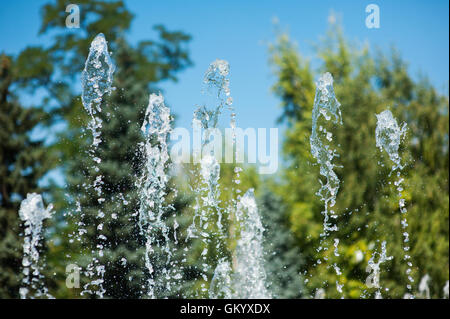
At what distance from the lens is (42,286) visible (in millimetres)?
10922

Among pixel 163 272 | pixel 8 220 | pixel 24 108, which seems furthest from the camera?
pixel 24 108

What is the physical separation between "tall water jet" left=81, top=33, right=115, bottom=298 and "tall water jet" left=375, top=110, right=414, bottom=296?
4.91 metres

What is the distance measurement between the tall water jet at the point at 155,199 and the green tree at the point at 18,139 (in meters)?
5.08

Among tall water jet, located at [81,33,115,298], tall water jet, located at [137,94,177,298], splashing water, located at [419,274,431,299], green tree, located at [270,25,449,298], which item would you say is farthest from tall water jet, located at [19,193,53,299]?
splashing water, located at [419,274,431,299]

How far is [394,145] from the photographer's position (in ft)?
27.6

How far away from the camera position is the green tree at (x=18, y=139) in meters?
12.9

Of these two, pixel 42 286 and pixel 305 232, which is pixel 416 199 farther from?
pixel 42 286

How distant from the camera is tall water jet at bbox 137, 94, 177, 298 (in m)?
8.13

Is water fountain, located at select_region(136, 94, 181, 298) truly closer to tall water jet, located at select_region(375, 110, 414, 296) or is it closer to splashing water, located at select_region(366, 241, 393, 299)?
tall water jet, located at select_region(375, 110, 414, 296)

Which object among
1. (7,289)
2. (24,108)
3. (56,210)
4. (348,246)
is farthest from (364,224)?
(24,108)

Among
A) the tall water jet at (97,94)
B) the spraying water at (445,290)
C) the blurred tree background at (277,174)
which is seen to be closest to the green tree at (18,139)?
the blurred tree background at (277,174)

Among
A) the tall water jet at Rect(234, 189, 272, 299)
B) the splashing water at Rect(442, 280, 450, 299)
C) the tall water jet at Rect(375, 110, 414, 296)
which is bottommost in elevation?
the splashing water at Rect(442, 280, 450, 299)

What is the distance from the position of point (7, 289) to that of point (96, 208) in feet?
15.7
